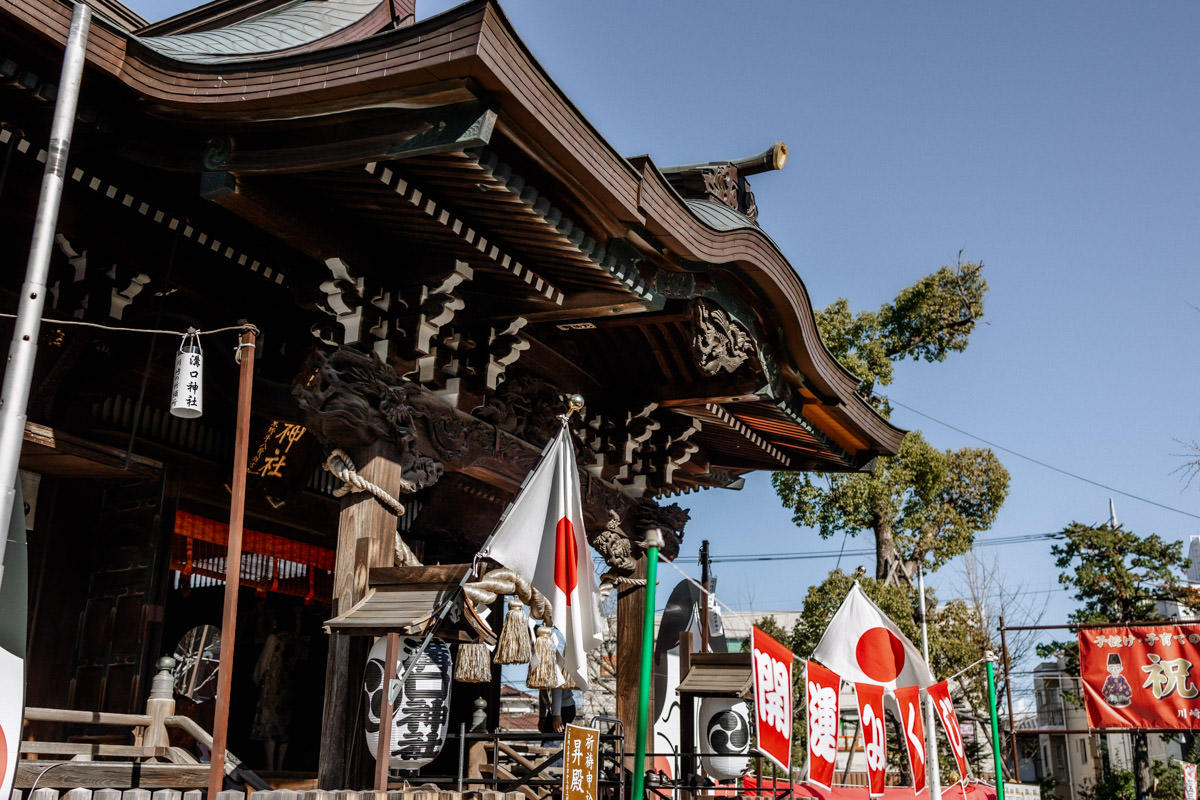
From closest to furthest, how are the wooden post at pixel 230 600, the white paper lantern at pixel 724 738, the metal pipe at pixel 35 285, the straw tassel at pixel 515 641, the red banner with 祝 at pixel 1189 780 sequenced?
the metal pipe at pixel 35 285 < the wooden post at pixel 230 600 < the straw tassel at pixel 515 641 < the white paper lantern at pixel 724 738 < the red banner with 祝 at pixel 1189 780

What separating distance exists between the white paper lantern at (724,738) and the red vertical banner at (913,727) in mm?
1481

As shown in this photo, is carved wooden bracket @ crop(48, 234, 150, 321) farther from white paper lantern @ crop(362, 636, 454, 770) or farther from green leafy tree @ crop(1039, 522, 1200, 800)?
green leafy tree @ crop(1039, 522, 1200, 800)

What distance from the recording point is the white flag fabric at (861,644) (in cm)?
952

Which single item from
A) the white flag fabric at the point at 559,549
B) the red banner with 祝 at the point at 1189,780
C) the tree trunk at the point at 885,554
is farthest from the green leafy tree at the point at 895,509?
the white flag fabric at the point at 559,549

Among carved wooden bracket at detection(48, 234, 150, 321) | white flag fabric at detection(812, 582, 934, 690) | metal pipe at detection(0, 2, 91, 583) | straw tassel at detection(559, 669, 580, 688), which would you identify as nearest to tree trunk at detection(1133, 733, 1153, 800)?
white flag fabric at detection(812, 582, 934, 690)

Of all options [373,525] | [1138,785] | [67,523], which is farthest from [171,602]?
[1138,785]

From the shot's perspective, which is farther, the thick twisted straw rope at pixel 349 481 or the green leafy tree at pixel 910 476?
the green leafy tree at pixel 910 476

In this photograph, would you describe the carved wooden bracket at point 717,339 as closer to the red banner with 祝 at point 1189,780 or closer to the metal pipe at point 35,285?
the metal pipe at point 35,285

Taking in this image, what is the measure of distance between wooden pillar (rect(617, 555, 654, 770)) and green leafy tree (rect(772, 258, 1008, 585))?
10160 millimetres

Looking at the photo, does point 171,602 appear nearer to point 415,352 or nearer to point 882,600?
point 415,352

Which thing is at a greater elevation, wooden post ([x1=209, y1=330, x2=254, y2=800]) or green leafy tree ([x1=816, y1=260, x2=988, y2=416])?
green leafy tree ([x1=816, y1=260, x2=988, y2=416])

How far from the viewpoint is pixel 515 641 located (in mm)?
6582

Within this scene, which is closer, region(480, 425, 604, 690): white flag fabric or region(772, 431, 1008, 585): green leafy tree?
region(480, 425, 604, 690): white flag fabric

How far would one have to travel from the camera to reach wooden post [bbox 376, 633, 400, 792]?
5898 mm
